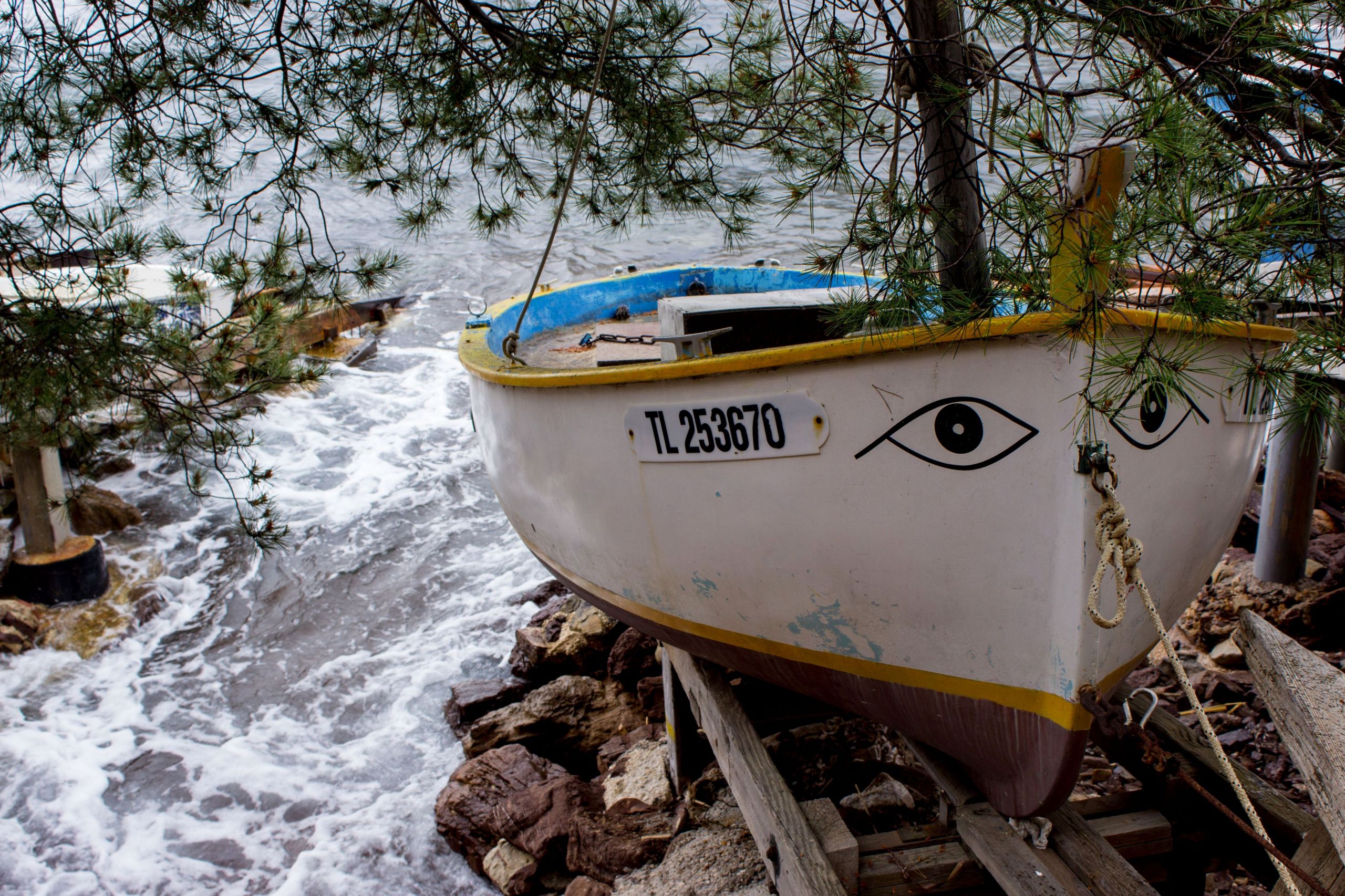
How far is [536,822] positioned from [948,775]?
202cm

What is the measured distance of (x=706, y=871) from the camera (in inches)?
129

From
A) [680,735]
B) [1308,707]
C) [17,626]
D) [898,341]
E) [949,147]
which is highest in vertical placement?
[949,147]

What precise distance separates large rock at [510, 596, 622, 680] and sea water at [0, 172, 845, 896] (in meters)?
0.72

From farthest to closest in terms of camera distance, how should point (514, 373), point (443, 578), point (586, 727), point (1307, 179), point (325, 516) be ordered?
point (325, 516)
point (443, 578)
point (586, 727)
point (514, 373)
point (1307, 179)

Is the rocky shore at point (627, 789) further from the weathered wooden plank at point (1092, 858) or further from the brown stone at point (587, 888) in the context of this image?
the weathered wooden plank at point (1092, 858)

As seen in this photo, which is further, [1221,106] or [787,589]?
[787,589]

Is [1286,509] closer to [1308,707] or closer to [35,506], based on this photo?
[1308,707]

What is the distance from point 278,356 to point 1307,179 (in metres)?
2.93

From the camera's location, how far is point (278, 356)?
9.91 feet

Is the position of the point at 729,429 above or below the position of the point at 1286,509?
above

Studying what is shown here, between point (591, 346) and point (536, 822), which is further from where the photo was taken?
point (591, 346)

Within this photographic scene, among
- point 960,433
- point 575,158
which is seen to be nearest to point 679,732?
point 960,433

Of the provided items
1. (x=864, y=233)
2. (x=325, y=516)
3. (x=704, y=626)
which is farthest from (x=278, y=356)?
Answer: (x=325, y=516)

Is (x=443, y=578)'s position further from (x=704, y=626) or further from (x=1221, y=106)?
(x=1221, y=106)
